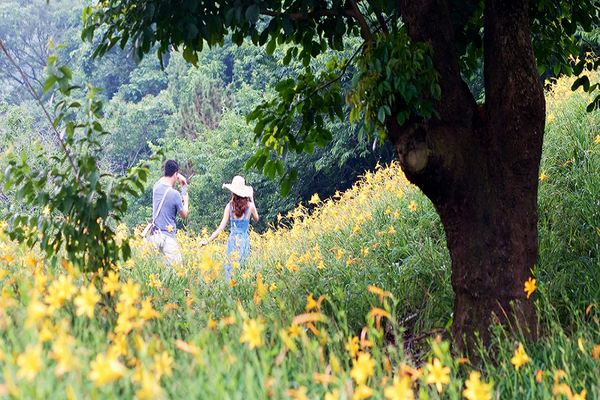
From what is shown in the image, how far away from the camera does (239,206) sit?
713 centimetres

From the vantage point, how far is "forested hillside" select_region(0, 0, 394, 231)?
1698 centimetres

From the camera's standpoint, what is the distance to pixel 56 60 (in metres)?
2.47

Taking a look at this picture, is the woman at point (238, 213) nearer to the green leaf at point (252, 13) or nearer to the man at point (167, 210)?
the man at point (167, 210)

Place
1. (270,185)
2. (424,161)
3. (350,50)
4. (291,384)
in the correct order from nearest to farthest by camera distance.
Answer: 1. (291,384)
2. (424,161)
3. (350,50)
4. (270,185)

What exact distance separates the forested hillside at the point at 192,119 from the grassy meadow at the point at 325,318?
98cm

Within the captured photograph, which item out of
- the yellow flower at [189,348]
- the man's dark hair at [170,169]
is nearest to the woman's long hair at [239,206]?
the man's dark hair at [170,169]

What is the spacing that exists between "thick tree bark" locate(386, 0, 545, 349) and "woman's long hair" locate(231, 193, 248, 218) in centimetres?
414

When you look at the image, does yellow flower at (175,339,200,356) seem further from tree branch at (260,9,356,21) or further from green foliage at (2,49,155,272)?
tree branch at (260,9,356,21)

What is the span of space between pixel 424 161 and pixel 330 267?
1.87 metres

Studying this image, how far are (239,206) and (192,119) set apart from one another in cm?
1963

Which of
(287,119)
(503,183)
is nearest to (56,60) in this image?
(287,119)

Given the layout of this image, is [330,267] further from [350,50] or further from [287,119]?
[350,50]

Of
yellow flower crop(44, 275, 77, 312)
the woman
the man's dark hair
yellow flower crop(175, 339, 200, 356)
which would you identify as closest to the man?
the man's dark hair

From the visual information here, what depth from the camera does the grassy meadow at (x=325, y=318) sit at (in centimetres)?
166
